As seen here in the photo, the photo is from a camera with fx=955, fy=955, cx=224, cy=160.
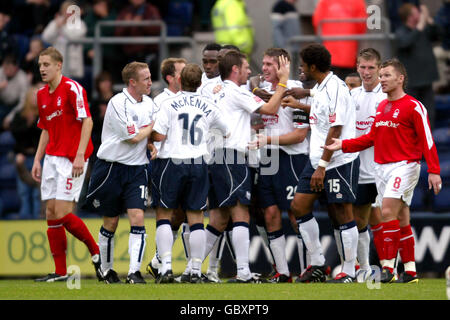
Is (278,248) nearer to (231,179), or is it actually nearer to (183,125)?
(231,179)

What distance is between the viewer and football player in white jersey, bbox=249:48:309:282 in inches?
→ 416

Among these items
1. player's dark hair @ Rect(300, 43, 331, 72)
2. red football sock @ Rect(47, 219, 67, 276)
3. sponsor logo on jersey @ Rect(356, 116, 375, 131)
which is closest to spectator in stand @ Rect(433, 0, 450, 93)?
sponsor logo on jersey @ Rect(356, 116, 375, 131)

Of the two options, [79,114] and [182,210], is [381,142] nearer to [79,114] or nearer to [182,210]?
[182,210]

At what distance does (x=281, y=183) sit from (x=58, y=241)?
8.48 ft

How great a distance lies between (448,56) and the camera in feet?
52.0

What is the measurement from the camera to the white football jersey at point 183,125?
9.99m

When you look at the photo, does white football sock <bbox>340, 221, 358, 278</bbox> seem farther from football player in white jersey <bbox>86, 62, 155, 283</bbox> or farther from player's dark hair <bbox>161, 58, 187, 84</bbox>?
player's dark hair <bbox>161, 58, 187, 84</bbox>

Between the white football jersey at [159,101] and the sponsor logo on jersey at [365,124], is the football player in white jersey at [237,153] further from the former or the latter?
the sponsor logo on jersey at [365,124]

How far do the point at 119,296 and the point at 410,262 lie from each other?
324 cm

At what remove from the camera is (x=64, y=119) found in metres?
10.6

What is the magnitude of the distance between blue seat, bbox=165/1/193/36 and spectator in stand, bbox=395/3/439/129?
3843 millimetres

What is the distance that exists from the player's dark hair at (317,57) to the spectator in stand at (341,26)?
461cm

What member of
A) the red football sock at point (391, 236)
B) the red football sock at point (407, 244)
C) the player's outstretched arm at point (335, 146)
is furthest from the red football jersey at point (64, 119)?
the red football sock at point (407, 244)

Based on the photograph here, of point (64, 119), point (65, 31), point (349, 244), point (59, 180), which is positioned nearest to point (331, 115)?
point (349, 244)
